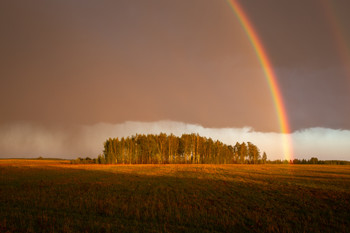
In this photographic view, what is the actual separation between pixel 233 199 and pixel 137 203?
7985 millimetres

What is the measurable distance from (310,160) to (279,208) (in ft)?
656

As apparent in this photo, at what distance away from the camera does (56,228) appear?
1065 centimetres

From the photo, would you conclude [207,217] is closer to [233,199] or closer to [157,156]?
[233,199]

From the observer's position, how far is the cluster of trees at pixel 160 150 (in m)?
127

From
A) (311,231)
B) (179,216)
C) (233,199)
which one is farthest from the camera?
(233,199)

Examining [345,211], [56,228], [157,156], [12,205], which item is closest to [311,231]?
[345,211]

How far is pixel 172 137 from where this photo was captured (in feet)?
436

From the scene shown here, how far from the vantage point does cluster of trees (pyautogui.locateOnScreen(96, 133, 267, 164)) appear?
126625 mm

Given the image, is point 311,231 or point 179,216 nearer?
point 311,231

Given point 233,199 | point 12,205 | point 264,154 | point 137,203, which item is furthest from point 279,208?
point 264,154

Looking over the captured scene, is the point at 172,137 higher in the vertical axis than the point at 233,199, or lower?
higher

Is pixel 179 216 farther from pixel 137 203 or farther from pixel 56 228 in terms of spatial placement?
pixel 56 228

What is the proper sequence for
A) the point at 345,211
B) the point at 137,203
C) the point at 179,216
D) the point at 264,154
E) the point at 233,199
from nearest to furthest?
the point at 179,216, the point at 345,211, the point at 137,203, the point at 233,199, the point at 264,154

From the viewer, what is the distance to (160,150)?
424ft
